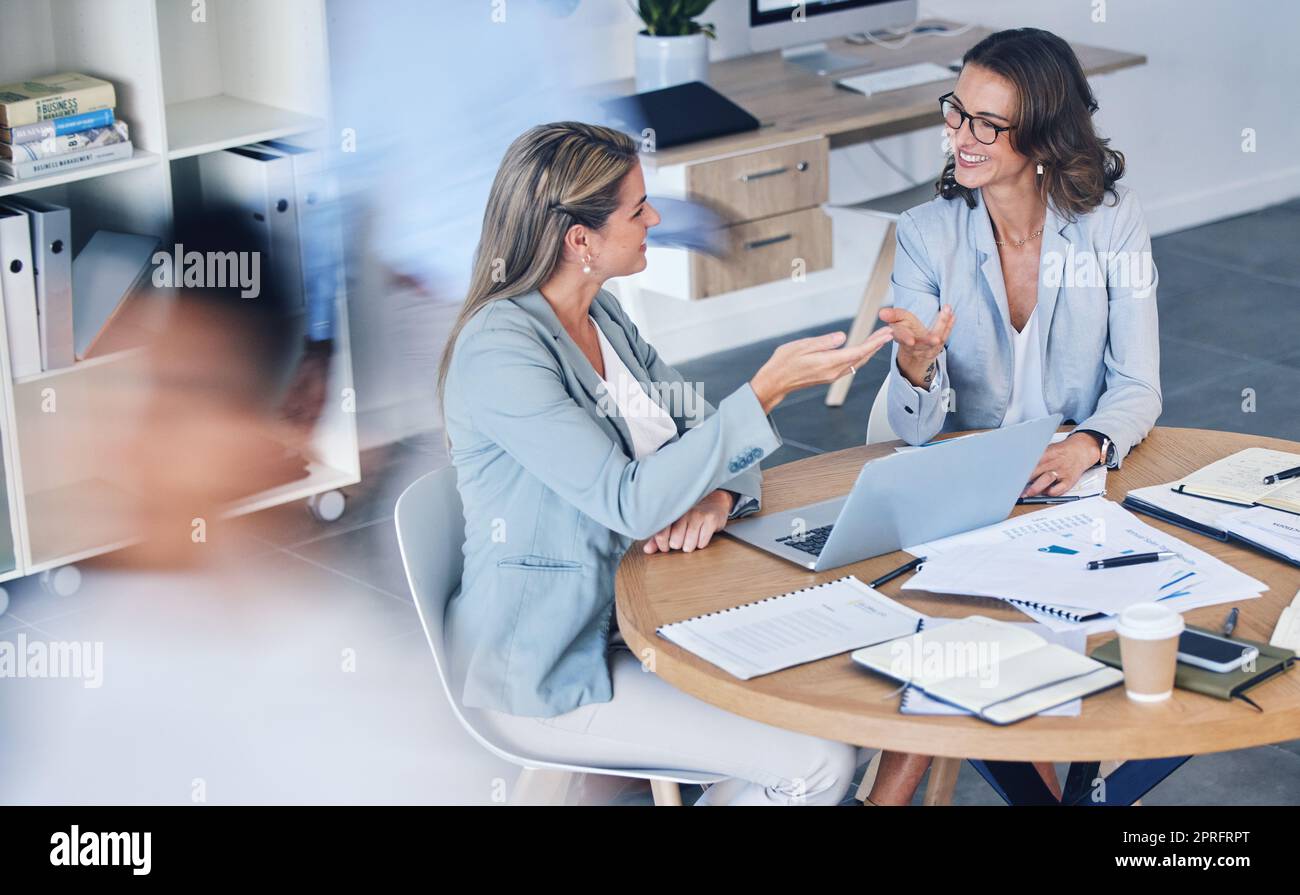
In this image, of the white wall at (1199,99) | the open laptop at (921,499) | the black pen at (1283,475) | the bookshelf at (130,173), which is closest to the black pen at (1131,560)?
the open laptop at (921,499)

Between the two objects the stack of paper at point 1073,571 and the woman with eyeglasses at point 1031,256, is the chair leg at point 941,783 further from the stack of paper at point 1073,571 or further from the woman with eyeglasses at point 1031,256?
the woman with eyeglasses at point 1031,256

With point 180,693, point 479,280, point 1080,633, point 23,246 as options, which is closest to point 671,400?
point 479,280

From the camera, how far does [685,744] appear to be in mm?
1931

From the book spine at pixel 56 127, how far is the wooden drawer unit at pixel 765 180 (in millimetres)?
1231

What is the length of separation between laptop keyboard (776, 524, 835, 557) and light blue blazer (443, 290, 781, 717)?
0.11 m

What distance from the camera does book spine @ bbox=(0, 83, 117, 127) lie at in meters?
3.12

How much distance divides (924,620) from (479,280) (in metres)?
0.75

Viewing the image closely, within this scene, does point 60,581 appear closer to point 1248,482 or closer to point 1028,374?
point 1028,374

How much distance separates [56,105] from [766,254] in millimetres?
1573

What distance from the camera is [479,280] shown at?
2111mm

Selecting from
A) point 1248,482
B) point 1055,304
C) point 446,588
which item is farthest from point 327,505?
point 1248,482
